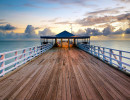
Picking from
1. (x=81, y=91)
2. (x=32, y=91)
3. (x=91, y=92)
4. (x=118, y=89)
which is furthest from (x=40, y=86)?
(x=118, y=89)

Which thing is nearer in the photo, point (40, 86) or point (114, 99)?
point (114, 99)

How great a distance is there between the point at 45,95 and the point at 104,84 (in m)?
2.20

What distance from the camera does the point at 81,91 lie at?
11.2ft

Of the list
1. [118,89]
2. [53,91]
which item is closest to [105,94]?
[118,89]

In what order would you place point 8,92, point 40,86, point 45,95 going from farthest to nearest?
point 40,86 → point 8,92 → point 45,95

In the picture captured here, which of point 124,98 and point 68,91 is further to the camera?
point 68,91

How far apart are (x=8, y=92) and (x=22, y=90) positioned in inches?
16.0

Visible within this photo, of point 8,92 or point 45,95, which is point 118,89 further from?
point 8,92

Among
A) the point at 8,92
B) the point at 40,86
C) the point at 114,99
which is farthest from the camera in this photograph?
the point at 40,86

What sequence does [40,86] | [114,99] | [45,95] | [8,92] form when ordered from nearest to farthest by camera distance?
[114,99] → [45,95] → [8,92] → [40,86]

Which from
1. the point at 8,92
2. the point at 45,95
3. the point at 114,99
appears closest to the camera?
the point at 114,99

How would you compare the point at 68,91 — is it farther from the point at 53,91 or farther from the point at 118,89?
the point at 118,89

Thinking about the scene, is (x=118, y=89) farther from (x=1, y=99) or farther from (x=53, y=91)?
(x=1, y=99)

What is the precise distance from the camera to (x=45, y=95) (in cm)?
317
